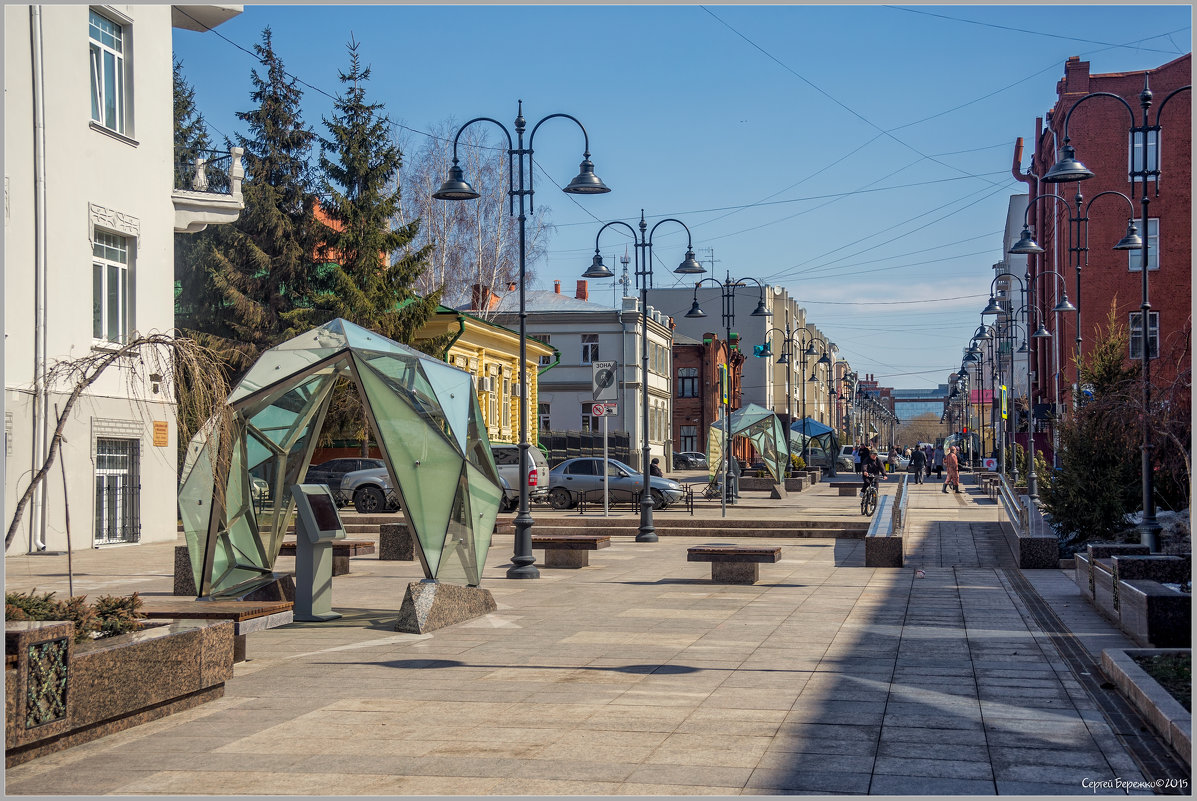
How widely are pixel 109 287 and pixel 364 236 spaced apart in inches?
691

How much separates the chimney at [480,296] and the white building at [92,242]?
22947mm

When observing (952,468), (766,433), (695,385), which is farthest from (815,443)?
(952,468)

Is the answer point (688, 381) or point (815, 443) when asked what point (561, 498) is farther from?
point (815, 443)

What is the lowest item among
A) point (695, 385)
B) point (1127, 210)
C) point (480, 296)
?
point (695, 385)

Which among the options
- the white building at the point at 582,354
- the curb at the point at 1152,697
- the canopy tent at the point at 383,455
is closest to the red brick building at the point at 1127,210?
the white building at the point at 582,354

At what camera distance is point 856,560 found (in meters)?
20.1

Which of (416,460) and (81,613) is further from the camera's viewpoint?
(416,460)

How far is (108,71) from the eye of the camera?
22.6 meters

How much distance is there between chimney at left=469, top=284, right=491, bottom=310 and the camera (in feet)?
159

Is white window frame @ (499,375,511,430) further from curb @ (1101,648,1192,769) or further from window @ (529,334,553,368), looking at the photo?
curb @ (1101,648,1192,769)

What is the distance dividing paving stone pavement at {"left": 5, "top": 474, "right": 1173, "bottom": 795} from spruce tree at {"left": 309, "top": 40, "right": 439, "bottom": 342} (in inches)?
973

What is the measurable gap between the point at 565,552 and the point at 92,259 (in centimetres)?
1052

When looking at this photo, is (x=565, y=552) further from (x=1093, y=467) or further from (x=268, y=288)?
(x=268, y=288)

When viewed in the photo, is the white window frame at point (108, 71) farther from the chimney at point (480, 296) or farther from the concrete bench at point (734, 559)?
the chimney at point (480, 296)
